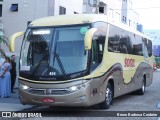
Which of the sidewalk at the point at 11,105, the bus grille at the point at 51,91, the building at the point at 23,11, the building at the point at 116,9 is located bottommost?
the sidewalk at the point at 11,105

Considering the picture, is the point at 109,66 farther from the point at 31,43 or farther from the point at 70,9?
the point at 70,9

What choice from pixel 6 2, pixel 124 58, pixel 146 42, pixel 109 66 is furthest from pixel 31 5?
pixel 109 66

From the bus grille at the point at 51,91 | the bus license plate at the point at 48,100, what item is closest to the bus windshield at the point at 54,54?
the bus grille at the point at 51,91

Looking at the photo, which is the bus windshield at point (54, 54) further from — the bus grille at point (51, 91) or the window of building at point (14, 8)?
the window of building at point (14, 8)

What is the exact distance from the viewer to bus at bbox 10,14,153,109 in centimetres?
1045

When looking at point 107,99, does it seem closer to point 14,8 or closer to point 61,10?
point 61,10

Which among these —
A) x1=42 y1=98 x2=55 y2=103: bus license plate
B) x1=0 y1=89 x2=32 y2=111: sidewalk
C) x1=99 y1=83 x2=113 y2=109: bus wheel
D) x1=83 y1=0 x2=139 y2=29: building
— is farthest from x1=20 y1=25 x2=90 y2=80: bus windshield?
x1=83 y1=0 x2=139 y2=29: building

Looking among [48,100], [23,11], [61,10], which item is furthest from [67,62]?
[23,11]

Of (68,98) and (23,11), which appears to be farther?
(23,11)

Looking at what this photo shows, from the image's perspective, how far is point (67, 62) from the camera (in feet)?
34.7

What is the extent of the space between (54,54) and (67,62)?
486 mm

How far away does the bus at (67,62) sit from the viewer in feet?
34.3

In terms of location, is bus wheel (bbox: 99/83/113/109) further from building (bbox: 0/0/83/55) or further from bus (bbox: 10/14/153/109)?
building (bbox: 0/0/83/55)

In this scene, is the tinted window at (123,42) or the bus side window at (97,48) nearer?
the bus side window at (97,48)
